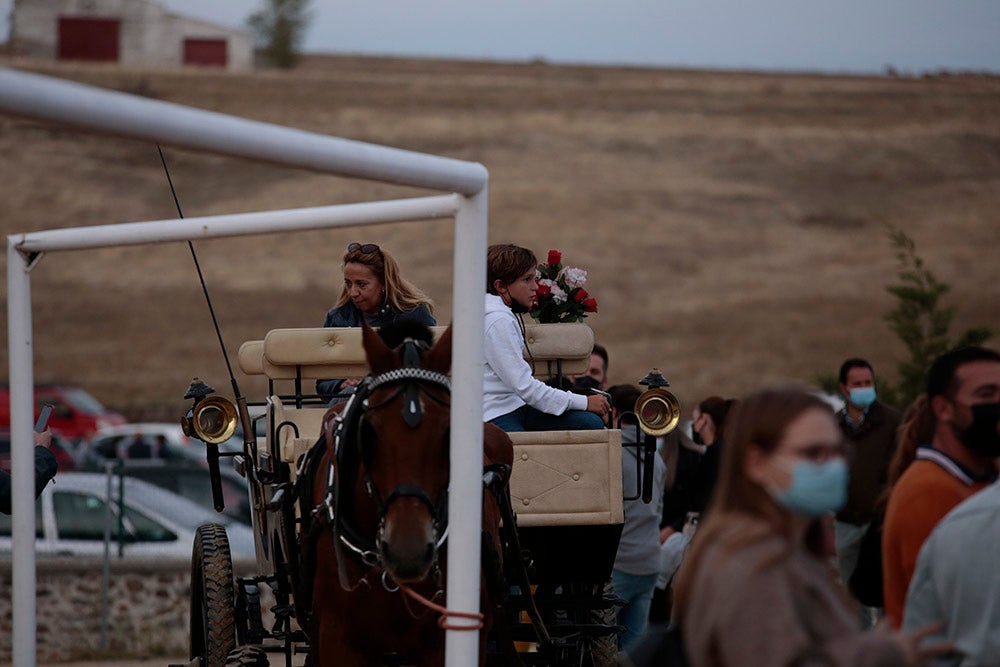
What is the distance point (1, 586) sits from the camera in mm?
13742

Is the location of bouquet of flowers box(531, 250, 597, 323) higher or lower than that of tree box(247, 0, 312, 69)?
lower

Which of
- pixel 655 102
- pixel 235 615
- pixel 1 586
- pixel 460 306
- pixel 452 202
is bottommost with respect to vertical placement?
pixel 1 586

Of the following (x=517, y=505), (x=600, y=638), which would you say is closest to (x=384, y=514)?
(x=517, y=505)

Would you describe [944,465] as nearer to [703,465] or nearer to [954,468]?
[954,468]

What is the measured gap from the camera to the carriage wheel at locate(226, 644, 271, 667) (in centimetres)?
739

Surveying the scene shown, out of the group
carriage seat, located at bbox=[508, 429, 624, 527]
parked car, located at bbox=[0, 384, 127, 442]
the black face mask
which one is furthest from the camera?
parked car, located at bbox=[0, 384, 127, 442]

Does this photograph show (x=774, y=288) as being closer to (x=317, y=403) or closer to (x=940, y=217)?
(x=940, y=217)

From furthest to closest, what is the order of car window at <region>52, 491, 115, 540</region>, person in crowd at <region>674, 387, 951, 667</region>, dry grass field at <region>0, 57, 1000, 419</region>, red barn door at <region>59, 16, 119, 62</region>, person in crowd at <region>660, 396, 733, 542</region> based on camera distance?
red barn door at <region>59, 16, 119, 62</region>
dry grass field at <region>0, 57, 1000, 419</region>
car window at <region>52, 491, 115, 540</region>
person in crowd at <region>660, 396, 733, 542</region>
person in crowd at <region>674, 387, 951, 667</region>

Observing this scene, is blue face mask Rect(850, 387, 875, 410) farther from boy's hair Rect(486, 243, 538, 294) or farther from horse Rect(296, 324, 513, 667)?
horse Rect(296, 324, 513, 667)

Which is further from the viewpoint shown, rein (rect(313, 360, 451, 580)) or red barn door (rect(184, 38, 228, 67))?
red barn door (rect(184, 38, 228, 67))

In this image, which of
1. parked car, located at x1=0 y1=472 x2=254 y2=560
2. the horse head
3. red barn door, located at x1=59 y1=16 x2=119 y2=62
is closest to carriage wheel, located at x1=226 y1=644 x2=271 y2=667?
the horse head

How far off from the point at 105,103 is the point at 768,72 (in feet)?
290

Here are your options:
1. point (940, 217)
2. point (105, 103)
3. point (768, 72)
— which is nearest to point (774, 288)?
point (940, 217)

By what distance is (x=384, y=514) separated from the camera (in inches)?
224
